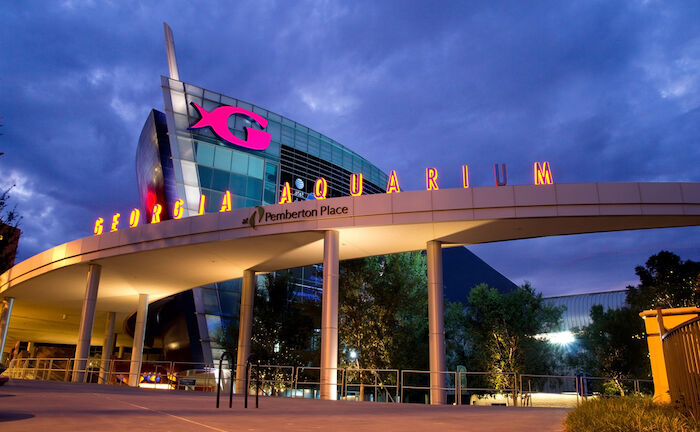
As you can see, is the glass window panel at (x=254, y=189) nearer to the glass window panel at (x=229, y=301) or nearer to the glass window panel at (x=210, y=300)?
the glass window panel at (x=229, y=301)

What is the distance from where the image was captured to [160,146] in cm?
3825

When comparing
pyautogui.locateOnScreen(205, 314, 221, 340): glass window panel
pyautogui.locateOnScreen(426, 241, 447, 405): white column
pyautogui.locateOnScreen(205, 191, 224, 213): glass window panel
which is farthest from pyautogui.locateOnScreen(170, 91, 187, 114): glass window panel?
pyautogui.locateOnScreen(426, 241, 447, 405): white column

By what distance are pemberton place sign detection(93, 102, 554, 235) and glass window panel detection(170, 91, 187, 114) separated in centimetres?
77

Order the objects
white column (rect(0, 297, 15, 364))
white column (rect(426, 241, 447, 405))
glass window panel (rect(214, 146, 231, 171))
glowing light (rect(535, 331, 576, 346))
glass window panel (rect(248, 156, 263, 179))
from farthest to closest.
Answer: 1. glowing light (rect(535, 331, 576, 346))
2. glass window panel (rect(248, 156, 263, 179))
3. glass window panel (rect(214, 146, 231, 171))
4. white column (rect(0, 297, 15, 364))
5. white column (rect(426, 241, 447, 405))

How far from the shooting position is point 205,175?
37594 millimetres

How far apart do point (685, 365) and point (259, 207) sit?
16.9 metres

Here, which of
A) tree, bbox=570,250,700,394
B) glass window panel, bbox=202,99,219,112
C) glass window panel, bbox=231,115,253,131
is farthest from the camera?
glass window panel, bbox=231,115,253,131

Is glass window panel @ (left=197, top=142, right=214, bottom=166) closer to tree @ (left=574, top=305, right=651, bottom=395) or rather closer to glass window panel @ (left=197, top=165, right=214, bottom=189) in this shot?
glass window panel @ (left=197, top=165, right=214, bottom=189)

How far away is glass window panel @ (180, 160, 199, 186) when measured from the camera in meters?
36.9

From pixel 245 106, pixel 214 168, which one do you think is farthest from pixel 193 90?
pixel 214 168

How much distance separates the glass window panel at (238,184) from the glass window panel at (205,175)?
1549mm

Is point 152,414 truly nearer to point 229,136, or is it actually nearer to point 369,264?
point 369,264

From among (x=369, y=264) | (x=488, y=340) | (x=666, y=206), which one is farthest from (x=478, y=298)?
(x=666, y=206)

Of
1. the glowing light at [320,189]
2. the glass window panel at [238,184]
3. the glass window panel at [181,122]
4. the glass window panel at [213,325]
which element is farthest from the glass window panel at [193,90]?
the glowing light at [320,189]
